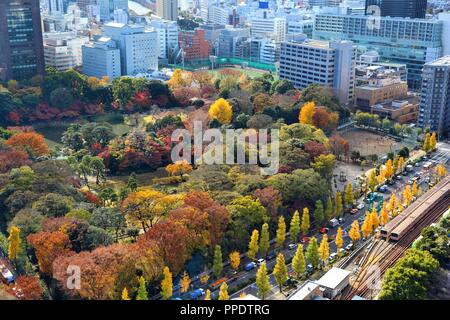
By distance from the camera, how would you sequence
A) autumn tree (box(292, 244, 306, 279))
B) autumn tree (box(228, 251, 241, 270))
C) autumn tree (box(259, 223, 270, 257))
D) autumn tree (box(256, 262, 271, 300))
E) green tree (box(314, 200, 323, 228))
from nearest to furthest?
autumn tree (box(256, 262, 271, 300))
autumn tree (box(292, 244, 306, 279))
autumn tree (box(228, 251, 241, 270))
autumn tree (box(259, 223, 270, 257))
green tree (box(314, 200, 323, 228))

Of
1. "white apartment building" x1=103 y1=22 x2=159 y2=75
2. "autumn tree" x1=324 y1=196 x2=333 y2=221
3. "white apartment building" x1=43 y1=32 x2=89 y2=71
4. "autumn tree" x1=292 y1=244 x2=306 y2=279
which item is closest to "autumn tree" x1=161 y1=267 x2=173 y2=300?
"autumn tree" x1=292 y1=244 x2=306 y2=279

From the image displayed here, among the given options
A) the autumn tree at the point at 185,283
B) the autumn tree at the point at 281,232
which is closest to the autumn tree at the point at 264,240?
the autumn tree at the point at 281,232

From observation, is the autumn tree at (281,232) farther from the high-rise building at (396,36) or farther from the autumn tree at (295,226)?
the high-rise building at (396,36)

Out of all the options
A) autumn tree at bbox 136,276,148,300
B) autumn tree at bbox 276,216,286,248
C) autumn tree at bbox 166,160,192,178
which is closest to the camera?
autumn tree at bbox 136,276,148,300

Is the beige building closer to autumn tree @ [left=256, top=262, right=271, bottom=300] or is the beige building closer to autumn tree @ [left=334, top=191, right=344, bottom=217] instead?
autumn tree @ [left=334, top=191, right=344, bottom=217]

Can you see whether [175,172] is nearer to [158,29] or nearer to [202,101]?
[202,101]

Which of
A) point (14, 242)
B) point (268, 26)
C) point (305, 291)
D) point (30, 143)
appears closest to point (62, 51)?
point (30, 143)
